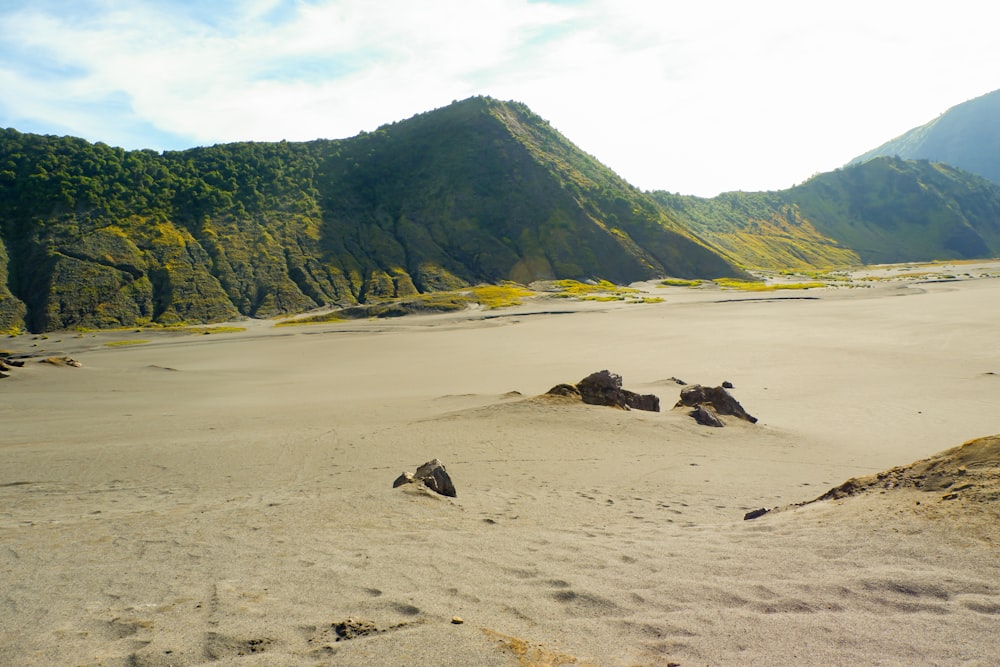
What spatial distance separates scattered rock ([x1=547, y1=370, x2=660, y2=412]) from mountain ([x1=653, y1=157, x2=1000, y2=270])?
11116 centimetres

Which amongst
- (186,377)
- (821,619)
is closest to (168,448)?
(821,619)

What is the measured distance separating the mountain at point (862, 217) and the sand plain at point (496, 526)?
112m

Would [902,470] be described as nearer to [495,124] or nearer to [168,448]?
[168,448]

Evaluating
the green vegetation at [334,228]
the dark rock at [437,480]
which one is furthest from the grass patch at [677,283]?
the dark rock at [437,480]

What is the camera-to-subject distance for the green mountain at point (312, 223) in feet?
194

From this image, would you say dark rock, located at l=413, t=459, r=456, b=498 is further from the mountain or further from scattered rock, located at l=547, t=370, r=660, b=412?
the mountain

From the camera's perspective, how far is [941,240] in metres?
144

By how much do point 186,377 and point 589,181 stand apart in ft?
273

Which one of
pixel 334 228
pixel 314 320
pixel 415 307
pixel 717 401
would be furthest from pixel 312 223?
pixel 717 401

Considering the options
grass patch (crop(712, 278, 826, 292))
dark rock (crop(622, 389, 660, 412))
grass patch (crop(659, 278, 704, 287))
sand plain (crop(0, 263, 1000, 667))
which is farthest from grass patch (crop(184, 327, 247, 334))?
grass patch (crop(712, 278, 826, 292))

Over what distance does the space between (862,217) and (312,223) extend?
142504mm

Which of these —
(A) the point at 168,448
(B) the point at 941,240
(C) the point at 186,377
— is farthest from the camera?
(B) the point at 941,240

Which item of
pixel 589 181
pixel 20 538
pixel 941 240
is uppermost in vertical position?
pixel 589 181

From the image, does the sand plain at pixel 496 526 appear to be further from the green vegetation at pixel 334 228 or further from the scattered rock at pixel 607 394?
the green vegetation at pixel 334 228
